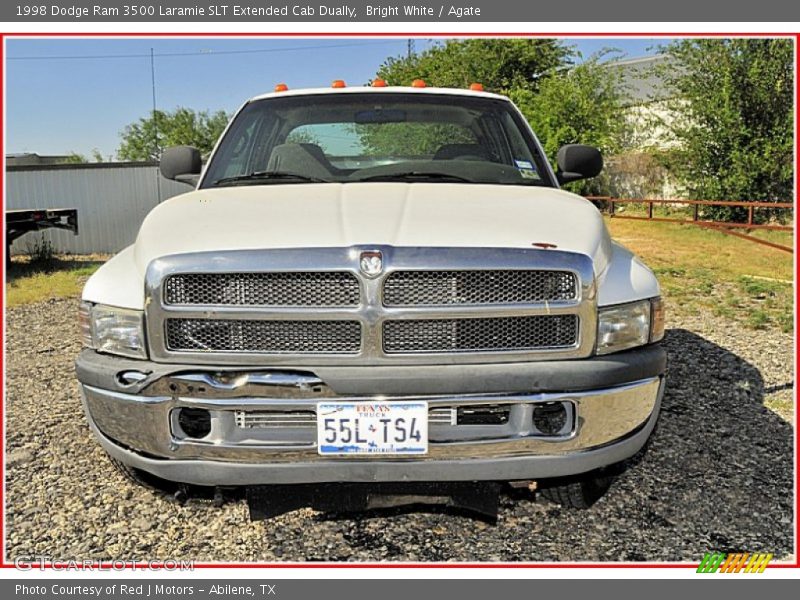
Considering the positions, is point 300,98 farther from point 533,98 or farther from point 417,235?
point 533,98

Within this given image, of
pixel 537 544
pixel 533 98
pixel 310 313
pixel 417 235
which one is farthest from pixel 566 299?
pixel 533 98

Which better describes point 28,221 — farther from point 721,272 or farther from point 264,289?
point 264,289

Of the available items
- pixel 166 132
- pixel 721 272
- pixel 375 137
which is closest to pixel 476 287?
pixel 375 137

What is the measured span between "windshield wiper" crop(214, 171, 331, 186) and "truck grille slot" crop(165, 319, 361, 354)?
3.80ft

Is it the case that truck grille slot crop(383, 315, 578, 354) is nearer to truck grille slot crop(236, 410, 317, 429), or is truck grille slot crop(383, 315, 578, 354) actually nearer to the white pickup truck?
the white pickup truck

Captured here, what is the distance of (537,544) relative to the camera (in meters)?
3.05

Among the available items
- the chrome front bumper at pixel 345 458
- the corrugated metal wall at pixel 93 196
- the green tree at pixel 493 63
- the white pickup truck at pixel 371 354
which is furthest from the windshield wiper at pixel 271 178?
the green tree at pixel 493 63

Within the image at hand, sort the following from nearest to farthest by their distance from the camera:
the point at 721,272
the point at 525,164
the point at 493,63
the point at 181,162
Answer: the point at 525,164
the point at 181,162
the point at 721,272
the point at 493,63

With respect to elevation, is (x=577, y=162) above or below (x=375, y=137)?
below

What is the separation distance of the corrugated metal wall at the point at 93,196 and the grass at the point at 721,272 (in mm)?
12612

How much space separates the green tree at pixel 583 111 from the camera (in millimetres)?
25422

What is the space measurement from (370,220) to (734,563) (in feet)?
6.44

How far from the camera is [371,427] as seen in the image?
8.17 feet

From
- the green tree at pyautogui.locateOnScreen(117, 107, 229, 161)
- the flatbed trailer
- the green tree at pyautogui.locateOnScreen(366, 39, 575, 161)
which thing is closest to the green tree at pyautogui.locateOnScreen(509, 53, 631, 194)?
the green tree at pyautogui.locateOnScreen(366, 39, 575, 161)
